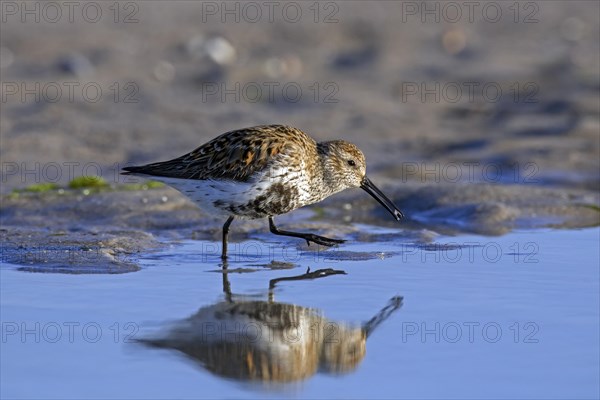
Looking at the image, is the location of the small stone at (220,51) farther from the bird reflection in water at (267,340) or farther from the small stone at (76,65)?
the bird reflection in water at (267,340)

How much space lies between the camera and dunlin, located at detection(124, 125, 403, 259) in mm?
8297

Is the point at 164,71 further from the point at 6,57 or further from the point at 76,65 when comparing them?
the point at 6,57

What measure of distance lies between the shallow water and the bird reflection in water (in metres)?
0.02

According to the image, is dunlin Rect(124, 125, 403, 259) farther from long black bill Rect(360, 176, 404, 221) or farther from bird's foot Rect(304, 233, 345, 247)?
long black bill Rect(360, 176, 404, 221)

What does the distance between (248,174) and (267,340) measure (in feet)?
8.02

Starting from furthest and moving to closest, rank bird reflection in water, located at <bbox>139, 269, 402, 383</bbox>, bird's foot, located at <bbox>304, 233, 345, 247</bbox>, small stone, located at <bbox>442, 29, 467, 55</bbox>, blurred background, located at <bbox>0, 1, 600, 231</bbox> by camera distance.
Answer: small stone, located at <bbox>442, 29, 467, 55</bbox> → blurred background, located at <bbox>0, 1, 600, 231</bbox> → bird's foot, located at <bbox>304, 233, 345, 247</bbox> → bird reflection in water, located at <bbox>139, 269, 402, 383</bbox>

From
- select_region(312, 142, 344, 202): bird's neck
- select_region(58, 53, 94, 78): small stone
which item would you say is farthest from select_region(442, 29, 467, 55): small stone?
select_region(312, 142, 344, 202): bird's neck

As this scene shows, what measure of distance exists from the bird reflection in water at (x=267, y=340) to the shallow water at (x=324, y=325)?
16 millimetres

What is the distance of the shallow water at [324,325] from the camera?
5.27 metres

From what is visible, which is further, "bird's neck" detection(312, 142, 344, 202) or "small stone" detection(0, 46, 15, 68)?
"small stone" detection(0, 46, 15, 68)

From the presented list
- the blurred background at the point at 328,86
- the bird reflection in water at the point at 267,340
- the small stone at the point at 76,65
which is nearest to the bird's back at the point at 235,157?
the bird reflection in water at the point at 267,340

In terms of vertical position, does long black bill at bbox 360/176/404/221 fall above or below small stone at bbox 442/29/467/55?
below

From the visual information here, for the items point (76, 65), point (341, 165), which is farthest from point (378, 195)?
point (76, 65)

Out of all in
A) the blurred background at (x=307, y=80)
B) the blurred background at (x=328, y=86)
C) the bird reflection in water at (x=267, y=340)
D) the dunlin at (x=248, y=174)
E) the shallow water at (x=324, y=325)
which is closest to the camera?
the shallow water at (x=324, y=325)
